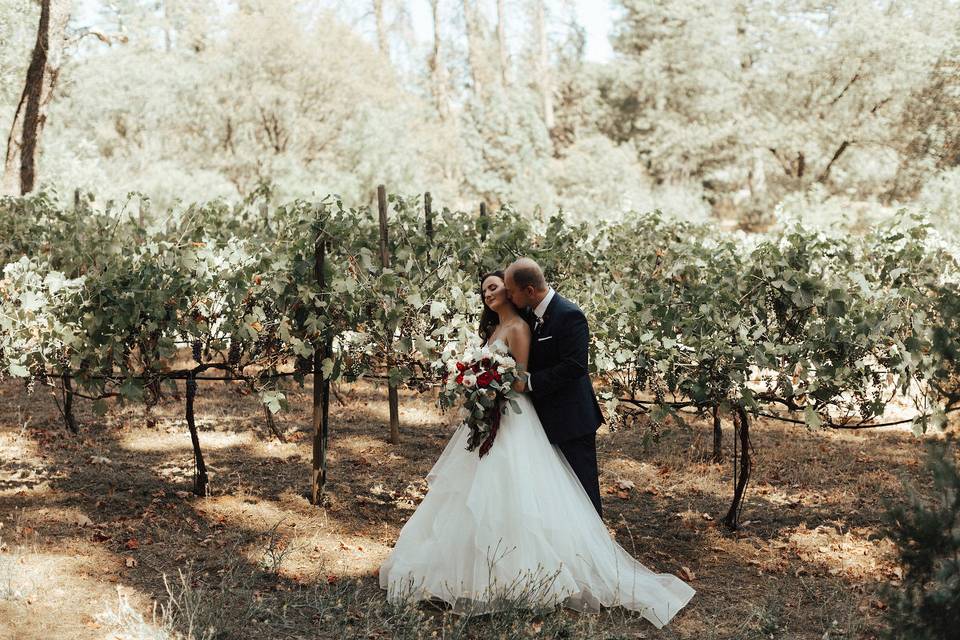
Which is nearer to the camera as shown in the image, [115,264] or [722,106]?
[115,264]

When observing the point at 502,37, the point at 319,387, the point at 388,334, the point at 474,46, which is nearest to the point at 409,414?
the point at 319,387

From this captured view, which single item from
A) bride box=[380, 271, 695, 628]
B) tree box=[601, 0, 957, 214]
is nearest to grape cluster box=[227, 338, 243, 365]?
bride box=[380, 271, 695, 628]

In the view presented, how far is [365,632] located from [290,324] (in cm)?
209

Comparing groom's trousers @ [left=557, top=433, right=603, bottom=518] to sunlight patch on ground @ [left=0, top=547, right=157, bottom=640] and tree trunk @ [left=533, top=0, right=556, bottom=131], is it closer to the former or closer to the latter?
sunlight patch on ground @ [left=0, top=547, right=157, bottom=640]

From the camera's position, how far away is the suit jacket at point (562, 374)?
434 cm

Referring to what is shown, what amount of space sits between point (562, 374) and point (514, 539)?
0.86 metres

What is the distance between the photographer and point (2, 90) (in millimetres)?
16828

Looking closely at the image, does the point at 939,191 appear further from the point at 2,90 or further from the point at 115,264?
the point at 2,90

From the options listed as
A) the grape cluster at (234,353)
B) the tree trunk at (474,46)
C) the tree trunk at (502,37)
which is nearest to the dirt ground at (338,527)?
the grape cluster at (234,353)

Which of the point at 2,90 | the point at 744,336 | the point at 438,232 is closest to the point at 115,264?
the point at 438,232

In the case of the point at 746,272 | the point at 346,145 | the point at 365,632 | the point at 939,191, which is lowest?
the point at 365,632

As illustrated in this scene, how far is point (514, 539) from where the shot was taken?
4125 mm

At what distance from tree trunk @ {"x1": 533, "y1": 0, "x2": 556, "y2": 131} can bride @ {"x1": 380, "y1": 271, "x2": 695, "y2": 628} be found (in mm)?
27748

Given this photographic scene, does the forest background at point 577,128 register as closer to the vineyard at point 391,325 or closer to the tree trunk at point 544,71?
the tree trunk at point 544,71
